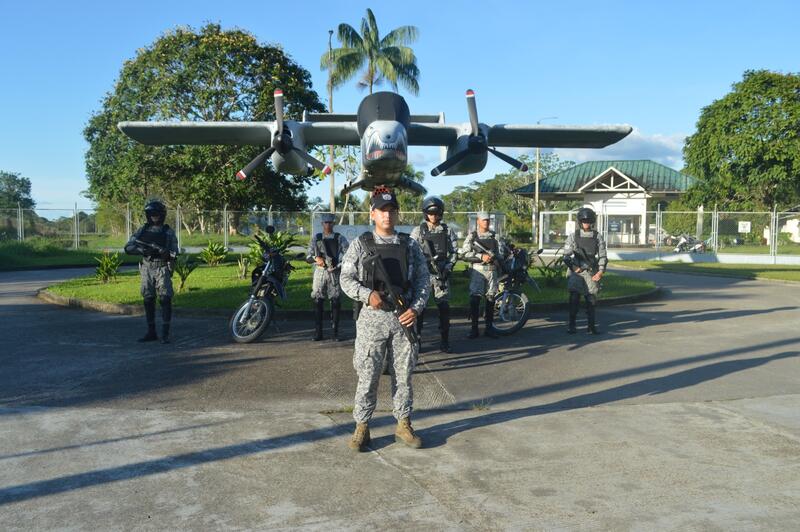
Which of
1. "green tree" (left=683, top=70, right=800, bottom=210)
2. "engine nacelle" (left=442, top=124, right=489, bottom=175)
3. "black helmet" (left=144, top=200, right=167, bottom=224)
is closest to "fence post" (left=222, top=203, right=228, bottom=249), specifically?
"engine nacelle" (left=442, top=124, right=489, bottom=175)

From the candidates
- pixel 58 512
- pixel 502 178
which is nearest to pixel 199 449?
pixel 58 512

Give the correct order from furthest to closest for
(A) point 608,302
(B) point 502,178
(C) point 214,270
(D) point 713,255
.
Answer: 1. (B) point 502,178
2. (D) point 713,255
3. (C) point 214,270
4. (A) point 608,302

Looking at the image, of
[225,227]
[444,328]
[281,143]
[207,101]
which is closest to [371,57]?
[207,101]

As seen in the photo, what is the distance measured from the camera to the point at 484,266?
9023 millimetres

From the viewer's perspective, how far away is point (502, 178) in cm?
7306

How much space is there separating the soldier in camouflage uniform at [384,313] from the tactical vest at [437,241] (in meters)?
3.40

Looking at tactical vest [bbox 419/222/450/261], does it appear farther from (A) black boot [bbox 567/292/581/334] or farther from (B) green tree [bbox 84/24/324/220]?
(B) green tree [bbox 84/24/324/220]

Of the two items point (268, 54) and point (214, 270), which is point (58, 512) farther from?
point (268, 54)

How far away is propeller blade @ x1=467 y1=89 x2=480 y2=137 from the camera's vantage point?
11.0 metres

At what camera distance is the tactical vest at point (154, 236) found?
8.45 m

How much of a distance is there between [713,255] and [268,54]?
2226 cm

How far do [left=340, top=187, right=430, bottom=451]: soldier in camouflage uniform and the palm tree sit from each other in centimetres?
2824

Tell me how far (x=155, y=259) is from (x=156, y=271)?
0.17m

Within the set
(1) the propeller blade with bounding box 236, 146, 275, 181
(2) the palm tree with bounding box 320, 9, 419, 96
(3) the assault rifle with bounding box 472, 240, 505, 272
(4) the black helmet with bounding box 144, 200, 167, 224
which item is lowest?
(3) the assault rifle with bounding box 472, 240, 505, 272
